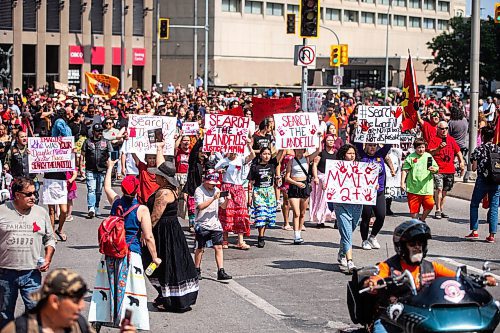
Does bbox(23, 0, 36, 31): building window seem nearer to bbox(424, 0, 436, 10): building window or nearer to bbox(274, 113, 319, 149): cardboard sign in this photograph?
bbox(424, 0, 436, 10): building window

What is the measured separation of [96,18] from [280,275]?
5854 centimetres

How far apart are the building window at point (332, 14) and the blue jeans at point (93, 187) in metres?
72.0

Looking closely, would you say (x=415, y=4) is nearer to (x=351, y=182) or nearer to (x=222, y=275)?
(x=351, y=182)

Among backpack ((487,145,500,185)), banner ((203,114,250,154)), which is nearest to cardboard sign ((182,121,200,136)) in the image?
banner ((203,114,250,154))

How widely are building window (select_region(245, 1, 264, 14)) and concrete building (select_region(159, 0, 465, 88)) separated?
0.08m

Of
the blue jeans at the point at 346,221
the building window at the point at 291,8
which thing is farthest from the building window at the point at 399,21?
the blue jeans at the point at 346,221

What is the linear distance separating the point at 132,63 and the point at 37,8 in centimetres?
886

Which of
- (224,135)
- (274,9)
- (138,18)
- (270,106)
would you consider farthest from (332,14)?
(224,135)

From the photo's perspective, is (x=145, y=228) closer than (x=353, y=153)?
Yes

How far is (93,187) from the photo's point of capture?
17.4 m

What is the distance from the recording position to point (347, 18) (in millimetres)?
90375

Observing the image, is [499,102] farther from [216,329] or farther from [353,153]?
[216,329]

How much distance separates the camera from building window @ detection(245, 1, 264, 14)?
80.7 meters

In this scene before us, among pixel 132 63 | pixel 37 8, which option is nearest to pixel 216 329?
pixel 37 8
